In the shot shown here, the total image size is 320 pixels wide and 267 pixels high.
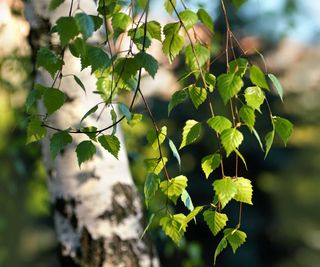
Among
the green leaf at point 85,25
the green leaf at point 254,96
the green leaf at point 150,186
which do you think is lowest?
the green leaf at point 150,186

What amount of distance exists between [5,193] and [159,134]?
7328mm

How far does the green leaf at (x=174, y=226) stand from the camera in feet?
4.60

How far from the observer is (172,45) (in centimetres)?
142

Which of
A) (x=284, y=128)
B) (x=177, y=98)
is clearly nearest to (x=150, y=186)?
(x=177, y=98)

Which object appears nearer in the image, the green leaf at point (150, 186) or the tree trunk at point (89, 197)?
the green leaf at point (150, 186)

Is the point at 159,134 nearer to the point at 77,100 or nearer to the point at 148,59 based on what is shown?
the point at 148,59

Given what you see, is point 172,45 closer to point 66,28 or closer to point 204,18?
point 204,18

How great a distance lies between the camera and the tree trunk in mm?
2105

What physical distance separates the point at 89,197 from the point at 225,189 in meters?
0.91

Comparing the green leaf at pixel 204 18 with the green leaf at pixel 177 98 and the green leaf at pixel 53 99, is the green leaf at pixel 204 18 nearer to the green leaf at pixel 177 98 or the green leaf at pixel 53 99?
the green leaf at pixel 177 98

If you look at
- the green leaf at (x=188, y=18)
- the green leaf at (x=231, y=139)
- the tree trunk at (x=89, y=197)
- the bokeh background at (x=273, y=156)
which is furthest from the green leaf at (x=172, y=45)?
the bokeh background at (x=273, y=156)

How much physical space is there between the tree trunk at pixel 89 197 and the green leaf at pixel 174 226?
28.2 inches

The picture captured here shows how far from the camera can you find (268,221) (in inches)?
277

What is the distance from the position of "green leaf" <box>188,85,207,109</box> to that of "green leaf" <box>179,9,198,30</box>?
152 mm
